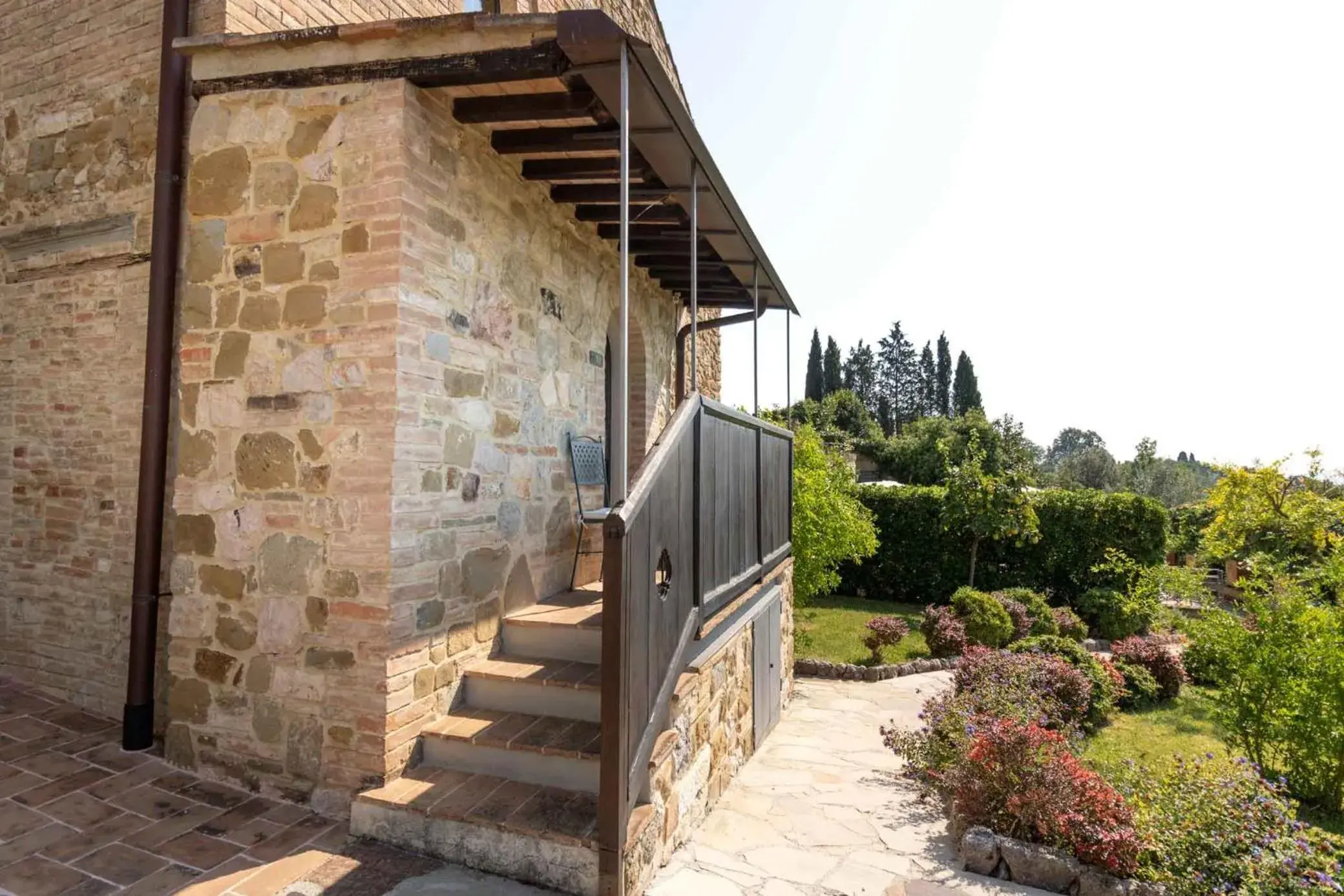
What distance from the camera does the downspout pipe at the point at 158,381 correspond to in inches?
158

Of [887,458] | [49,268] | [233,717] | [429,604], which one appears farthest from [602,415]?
[887,458]

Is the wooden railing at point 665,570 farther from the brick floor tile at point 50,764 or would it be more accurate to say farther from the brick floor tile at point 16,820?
the brick floor tile at point 50,764

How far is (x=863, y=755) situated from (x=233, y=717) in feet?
14.2

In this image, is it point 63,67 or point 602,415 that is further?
point 602,415

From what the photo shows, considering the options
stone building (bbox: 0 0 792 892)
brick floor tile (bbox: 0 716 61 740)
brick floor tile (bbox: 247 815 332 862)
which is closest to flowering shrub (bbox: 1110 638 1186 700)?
stone building (bbox: 0 0 792 892)

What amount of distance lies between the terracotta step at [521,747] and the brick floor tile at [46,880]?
128 cm

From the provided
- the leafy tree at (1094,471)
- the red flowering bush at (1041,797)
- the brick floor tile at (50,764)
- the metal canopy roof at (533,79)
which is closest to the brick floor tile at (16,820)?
the brick floor tile at (50,764)

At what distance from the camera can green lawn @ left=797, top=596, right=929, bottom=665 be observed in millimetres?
9750

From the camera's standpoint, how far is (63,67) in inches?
188

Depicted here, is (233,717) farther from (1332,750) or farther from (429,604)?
(1332,750)

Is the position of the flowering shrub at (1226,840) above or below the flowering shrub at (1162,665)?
above

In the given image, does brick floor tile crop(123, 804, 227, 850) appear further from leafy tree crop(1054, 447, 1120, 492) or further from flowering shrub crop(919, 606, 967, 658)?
leafy tree crop(1054, 447, 1120, 492)

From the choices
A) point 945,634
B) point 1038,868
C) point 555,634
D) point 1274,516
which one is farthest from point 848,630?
point 555,634

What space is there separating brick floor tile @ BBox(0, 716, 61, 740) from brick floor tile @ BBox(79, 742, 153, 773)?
1.51 feet
